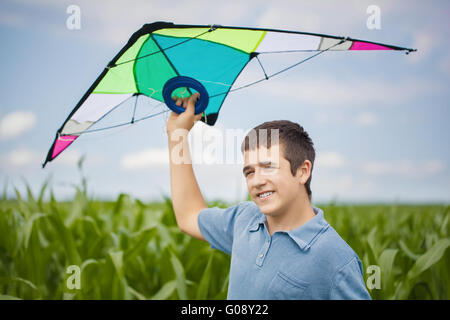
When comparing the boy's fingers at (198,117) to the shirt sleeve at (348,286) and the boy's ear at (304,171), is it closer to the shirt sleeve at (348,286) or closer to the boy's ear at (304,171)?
the boy's ear at (304,171)

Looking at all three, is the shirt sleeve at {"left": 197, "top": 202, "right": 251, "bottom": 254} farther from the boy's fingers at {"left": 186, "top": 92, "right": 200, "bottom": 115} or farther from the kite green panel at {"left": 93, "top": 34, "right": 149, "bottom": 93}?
the kite green panel at {"left": 93, "top": 34, "right": 149, "bottom": 93}

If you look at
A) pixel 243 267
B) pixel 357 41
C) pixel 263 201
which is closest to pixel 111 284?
pixel 243 267

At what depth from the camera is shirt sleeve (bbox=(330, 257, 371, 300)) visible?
700mm

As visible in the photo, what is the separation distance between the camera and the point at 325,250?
0.74 meters

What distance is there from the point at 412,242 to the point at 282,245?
1438 mm

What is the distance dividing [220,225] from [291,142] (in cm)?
29

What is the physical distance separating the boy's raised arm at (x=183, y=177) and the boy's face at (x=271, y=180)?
226 millimetres

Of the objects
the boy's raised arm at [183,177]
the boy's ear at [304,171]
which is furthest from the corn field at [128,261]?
the boy's ear at [304,171]

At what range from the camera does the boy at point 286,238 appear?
0.72 metres

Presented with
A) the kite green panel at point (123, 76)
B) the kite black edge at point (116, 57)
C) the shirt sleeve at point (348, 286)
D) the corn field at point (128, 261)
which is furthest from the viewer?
the corn field at point (128, 261)

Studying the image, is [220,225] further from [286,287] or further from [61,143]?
[61,143]

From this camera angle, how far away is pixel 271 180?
0.76 m
